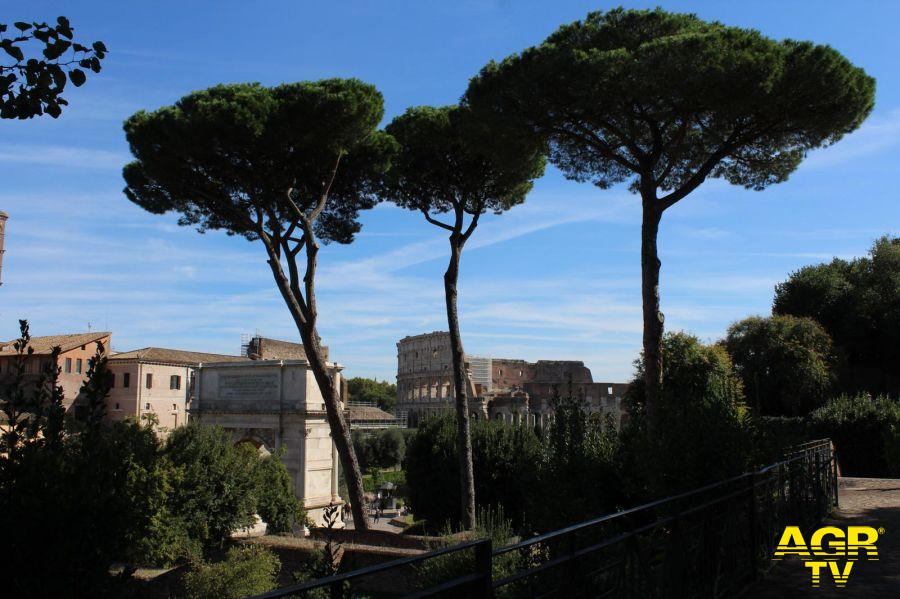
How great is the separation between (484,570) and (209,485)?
1128 cm

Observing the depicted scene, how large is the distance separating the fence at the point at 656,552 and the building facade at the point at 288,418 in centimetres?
1317

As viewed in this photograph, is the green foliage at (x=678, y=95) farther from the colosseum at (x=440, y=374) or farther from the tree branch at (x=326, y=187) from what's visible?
the colosseum at (x=440, y=374)

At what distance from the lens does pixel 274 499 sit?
48.6 ft

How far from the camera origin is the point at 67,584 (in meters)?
3.15

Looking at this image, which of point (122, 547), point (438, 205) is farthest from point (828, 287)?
point (122, 547)

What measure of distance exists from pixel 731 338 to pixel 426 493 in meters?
16.9

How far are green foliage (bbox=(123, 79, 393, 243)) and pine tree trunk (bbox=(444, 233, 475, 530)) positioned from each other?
2869 mm

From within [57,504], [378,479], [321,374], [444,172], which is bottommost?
[378,479]

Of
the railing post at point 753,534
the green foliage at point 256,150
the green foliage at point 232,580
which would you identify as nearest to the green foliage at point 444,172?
the green foliage at point 256,150

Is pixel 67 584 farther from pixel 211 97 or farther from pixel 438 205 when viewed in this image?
pixel 438 205

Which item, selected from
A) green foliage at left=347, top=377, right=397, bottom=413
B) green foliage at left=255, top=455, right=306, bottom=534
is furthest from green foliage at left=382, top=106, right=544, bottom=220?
green foliage at left=347, top=377, right=397, bottom=413

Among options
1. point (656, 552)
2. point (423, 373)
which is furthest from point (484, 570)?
point (423, 373)

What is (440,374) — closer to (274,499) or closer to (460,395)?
(274,499)

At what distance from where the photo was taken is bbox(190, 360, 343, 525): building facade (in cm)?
2066
